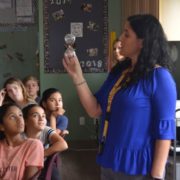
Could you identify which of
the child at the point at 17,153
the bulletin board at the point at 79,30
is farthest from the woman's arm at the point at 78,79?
the bulletin board at the point at 79,30

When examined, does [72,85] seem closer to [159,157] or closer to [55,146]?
[55,146]

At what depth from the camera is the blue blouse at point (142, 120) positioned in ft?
4.82

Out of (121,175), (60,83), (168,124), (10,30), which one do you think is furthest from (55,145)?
(10,30)

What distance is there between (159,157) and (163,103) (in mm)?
204

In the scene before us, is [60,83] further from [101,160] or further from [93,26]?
[101,160]

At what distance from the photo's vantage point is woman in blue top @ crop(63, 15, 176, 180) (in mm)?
1473

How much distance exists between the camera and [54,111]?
2.97 m

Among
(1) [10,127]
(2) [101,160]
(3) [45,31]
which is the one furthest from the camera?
(3) [45,31]

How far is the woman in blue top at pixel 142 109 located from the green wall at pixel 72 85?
3.59 meters

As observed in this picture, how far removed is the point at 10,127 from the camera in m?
2.17

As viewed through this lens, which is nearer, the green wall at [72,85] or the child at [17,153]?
the child at [17,153]

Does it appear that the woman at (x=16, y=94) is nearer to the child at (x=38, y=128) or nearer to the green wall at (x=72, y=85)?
the child at (x=38, y=128)

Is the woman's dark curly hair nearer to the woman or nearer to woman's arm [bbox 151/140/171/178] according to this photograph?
woman's arm [bbox 151/140/171/178]

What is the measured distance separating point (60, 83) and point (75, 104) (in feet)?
1.14
